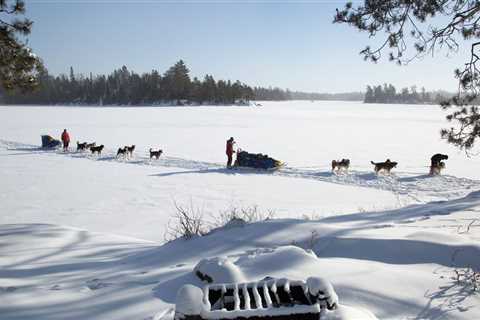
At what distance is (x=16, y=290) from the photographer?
3.57 metres

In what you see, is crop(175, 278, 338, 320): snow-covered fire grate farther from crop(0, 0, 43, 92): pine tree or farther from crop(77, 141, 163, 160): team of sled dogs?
crop(77, 141, 163, 160): team of sled dogs

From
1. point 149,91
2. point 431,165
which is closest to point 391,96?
point 149,91

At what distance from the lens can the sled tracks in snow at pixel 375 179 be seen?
13.9 m

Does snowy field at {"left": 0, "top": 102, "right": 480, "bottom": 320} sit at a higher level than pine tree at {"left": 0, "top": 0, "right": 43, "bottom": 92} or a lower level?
lower

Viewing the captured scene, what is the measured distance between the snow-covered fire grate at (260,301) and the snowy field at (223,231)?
27.4 inches

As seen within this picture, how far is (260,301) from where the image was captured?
222 centimetres

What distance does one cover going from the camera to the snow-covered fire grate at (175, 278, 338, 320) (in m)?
2.03

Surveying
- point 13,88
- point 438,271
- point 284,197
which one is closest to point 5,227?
point 13,88

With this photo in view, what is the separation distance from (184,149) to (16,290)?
2111 cm

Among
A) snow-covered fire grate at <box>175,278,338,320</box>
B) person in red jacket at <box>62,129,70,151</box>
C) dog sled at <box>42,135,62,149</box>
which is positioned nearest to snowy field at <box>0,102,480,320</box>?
snow-covered fire grate at <box>175,278,338,320</box>

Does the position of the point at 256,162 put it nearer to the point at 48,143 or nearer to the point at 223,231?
the point at 223,231

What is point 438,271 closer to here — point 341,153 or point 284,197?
point 284,197

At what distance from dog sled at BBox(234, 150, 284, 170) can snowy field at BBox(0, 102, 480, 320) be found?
17.5 inches

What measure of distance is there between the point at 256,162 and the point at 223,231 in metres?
12.5
